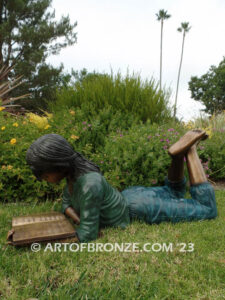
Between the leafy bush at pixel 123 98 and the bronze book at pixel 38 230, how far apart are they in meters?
2.64

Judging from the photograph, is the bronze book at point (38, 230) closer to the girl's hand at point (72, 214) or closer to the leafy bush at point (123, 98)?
the girl's hand at point (72, 214)

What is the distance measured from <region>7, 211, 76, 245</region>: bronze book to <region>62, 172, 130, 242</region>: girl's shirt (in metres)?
0.13

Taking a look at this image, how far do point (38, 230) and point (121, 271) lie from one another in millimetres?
709

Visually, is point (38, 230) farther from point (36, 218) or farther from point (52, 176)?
point (52, 176)

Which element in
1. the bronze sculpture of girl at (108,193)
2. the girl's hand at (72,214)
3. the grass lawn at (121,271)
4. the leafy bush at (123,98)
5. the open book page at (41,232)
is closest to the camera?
the grass lawn at (121,271)

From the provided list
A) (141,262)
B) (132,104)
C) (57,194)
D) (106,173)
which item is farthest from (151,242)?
(132,104)

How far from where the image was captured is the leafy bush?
4.87 metres

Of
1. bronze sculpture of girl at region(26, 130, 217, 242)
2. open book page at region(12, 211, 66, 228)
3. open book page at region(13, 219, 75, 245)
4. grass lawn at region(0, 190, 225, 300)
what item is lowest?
grass lawn at region(0, 190, 225, 300)

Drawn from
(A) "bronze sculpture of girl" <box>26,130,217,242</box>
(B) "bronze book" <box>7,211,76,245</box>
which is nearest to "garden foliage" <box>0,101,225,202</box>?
(A) "bronze sculpture of girl" <box>26,130,217,242</box>

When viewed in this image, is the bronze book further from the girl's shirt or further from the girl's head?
the girl's head

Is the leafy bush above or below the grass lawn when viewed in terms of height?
above

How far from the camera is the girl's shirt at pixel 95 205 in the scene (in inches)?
84.4

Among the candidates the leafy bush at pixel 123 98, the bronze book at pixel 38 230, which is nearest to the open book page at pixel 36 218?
the bronze book at pixel 38 230

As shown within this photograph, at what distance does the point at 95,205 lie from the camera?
85.4 inches
